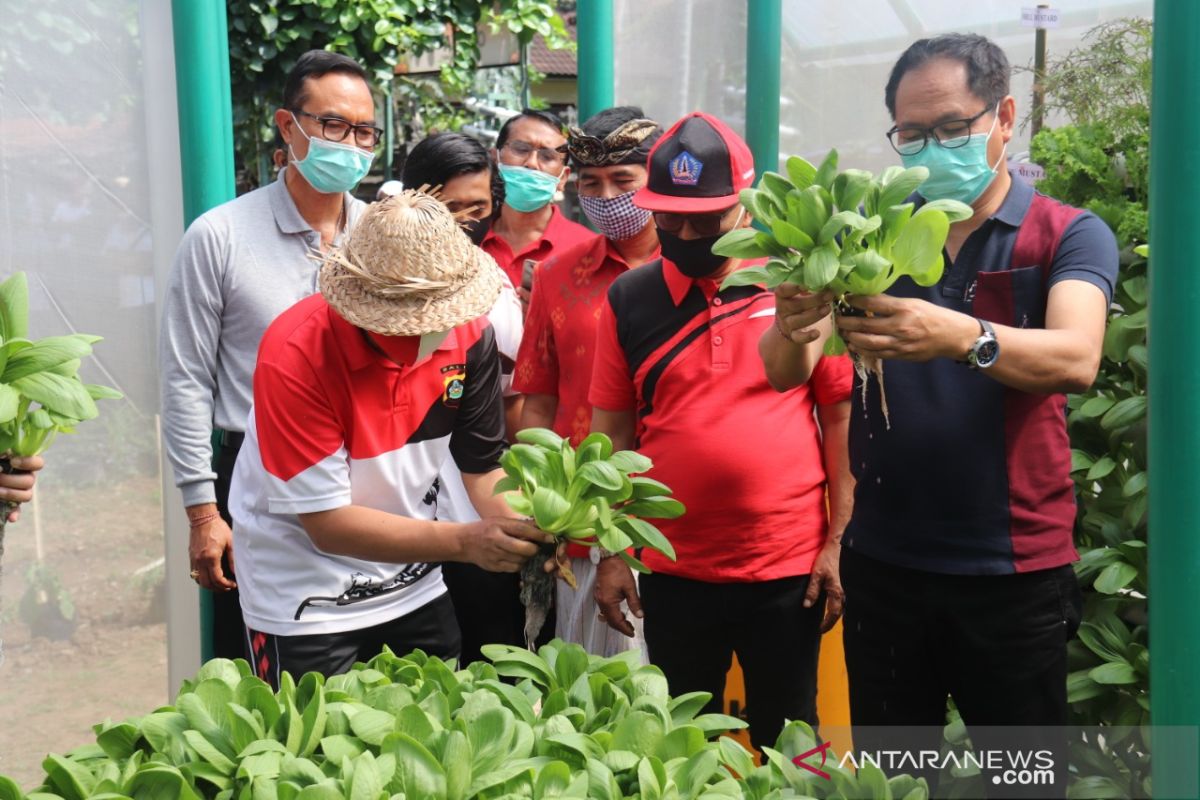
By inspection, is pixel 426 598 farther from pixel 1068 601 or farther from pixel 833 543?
pixel 1068 601

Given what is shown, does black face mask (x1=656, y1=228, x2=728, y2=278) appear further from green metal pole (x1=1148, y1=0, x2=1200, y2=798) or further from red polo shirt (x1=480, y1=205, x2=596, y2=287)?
green metal pole (x1=1148, y1=0, x2=1200, y2=798)

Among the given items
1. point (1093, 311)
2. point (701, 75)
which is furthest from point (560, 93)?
point (1093, 311)

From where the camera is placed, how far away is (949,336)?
225cm

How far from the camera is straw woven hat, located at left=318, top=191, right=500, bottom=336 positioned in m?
2.58

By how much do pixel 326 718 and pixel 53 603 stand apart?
234 cm

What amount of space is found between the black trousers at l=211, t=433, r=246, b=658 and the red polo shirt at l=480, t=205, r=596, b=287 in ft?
3.64

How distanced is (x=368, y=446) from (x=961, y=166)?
56.7 inches

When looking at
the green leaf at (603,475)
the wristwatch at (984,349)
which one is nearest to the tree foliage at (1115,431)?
the wristwatch at (984,349)

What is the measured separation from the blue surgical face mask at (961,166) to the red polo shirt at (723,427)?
0.59 metres

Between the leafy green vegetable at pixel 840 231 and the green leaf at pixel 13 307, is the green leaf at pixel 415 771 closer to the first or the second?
the leafy green vegetable at pixel 840 231

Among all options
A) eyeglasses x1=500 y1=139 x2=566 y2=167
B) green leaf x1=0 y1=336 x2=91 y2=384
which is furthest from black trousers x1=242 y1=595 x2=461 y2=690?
eyeglasses x1=500 y1=139 x2=566 y2=167

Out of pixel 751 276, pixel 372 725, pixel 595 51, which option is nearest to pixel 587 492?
pixel 751 276

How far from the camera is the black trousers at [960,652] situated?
8.50 feet

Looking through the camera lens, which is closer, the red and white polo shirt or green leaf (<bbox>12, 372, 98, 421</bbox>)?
green leaf (<bbox>12, 372, 98, 421</bbox>)
